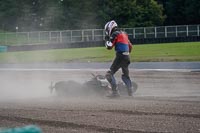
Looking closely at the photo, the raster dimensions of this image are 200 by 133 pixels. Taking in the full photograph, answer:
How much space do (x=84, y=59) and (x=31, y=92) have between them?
1910 centimetres

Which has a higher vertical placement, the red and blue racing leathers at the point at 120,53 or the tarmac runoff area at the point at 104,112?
the red and blue racing leathers at the point at 120,53

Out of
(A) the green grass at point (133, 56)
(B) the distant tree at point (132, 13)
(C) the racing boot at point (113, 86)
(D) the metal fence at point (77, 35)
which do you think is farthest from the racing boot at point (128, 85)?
(B) the distant tree at point (132, 13)

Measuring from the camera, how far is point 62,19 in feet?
242

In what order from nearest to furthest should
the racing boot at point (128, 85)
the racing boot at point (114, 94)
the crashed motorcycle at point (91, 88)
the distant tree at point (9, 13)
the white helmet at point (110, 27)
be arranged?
the racing boot at point (114, 94) → the white helmet at point (110, 27) → the racing boot at point (128, 85) → the crashed motorcycle at point (91, 88) → the distant tree at point (9, 13)

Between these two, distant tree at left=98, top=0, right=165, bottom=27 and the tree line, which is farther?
distant tree at left=98, top=0, right=165, bottom=27

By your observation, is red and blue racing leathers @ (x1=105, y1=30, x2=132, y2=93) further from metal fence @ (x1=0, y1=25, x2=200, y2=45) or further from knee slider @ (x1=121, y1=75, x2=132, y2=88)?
metal fence @ (x1=0, y1=25, x2=200, y2=45)

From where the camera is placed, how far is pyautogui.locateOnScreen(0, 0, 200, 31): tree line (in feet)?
243

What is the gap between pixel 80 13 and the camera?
74.9m

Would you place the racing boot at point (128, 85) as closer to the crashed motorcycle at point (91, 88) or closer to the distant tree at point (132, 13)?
the crashed motorcycle at point (91, 88)

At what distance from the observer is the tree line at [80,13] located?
243ft

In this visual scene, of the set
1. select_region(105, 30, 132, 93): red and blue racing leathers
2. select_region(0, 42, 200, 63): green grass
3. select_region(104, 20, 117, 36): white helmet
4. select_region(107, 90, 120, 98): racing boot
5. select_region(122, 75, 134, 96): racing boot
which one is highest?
select_region(104, 20, 117, 36): white helmet

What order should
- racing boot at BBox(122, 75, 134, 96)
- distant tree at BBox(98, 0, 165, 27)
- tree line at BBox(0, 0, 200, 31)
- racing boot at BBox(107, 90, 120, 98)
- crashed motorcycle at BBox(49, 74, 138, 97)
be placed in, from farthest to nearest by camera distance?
1. distant tree at BBox(98, 0, 165, 27)
2. tree line at BBox(0, 0, 200, 31)
3. crashed motorcycle at BBox(49, 74, 138, 97)
4. racing boot at BBox(122, 75, 134, 96)
5. racing boot at BBox(107, 90, 120, 98)

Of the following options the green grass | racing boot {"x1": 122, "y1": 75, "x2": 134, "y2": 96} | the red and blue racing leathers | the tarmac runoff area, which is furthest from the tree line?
racing boot {"x1": 122, "y1": 75, "x2": 134, "y2": 96}

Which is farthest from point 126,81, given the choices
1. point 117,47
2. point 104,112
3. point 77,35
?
point 77,35
